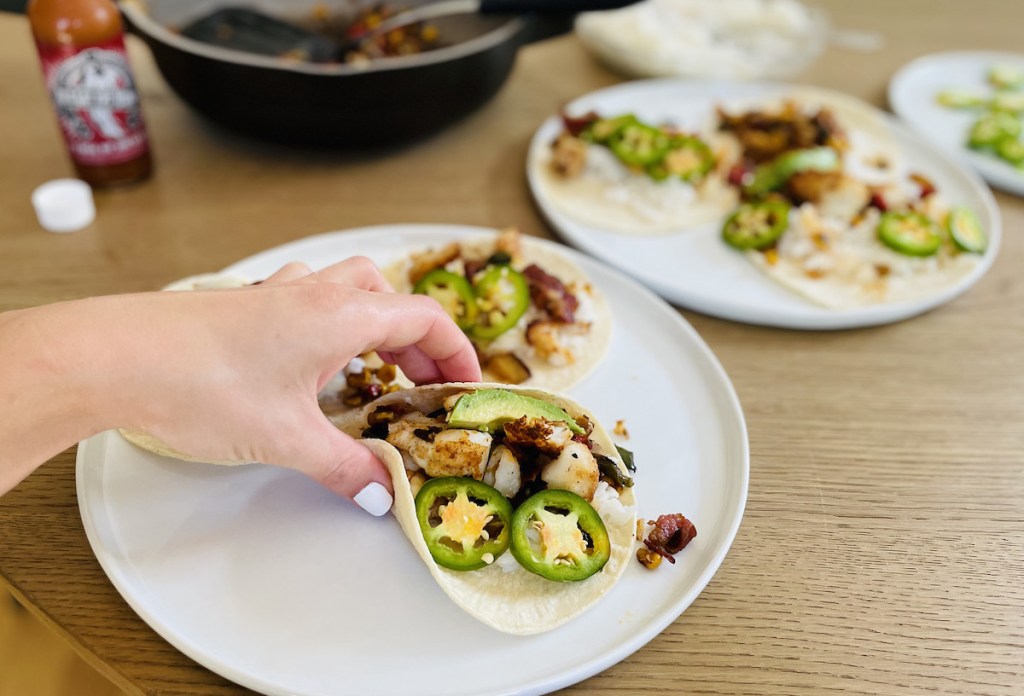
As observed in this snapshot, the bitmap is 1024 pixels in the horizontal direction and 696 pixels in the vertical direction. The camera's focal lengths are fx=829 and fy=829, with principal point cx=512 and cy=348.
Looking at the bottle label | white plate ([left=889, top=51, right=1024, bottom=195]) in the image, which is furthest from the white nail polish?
white plate ([left=889, top=51, right=1024, bottom=195])

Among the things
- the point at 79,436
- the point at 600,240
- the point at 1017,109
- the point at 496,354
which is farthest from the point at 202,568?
the point at 1017,109

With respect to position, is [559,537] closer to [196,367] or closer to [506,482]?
[506,482]

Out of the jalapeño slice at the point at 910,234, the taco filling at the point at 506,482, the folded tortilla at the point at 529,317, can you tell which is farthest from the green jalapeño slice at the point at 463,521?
the jalapeño slice at the point at 910,234

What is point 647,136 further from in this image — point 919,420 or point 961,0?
point 961,0

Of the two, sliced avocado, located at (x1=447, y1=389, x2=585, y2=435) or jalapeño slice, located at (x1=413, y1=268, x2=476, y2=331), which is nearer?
sliced avocado, located at (x1=447, y1=389, x2=585, y2=435)

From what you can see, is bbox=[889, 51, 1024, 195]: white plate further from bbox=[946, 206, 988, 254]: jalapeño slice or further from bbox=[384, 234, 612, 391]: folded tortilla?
bbox=[384, 234, 612, 391]: folded tortilla
